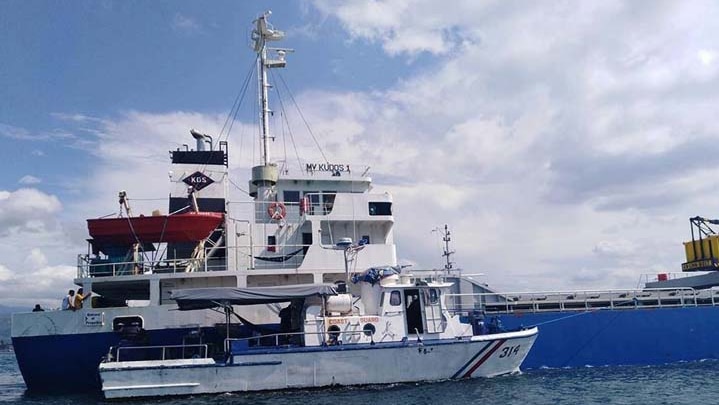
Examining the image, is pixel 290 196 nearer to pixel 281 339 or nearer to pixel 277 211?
pixel 277 211

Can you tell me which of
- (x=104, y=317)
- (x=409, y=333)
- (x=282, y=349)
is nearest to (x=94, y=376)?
(x=104, y=317)

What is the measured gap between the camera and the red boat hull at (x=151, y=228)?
17.7 metres

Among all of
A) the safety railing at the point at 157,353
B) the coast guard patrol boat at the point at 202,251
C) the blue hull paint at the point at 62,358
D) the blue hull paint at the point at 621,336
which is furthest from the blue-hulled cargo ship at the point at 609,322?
the blue hull paint at the point at 62,358

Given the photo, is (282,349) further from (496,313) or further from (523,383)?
(496,313)

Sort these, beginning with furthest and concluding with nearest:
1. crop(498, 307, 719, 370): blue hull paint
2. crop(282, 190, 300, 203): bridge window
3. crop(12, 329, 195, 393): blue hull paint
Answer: crop(282, 190, 300, 203): bridge window < crop(498, 307, 719, 370): blue hull paint < crop(12, 329, 195, 393): blue hull paint

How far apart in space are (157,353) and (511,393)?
389 inches

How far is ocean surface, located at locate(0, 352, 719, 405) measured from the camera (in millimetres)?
13633

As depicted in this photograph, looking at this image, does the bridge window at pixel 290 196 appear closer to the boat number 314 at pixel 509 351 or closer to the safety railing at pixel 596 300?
the safety railing at pixel 596 300

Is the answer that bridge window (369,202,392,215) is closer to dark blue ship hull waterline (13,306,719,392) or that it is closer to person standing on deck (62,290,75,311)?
dark blue ship hull waterline (13,306,719,392)

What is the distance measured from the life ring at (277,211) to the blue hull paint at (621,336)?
328 inches

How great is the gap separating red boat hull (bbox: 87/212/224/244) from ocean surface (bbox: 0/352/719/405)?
4859 millimetres

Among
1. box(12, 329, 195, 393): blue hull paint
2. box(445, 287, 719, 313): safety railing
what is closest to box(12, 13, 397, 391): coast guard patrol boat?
box(12, 329, 195, 393): blue hull paint

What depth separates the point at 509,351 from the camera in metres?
16.6

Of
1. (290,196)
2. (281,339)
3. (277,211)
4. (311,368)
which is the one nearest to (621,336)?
(311,368)
